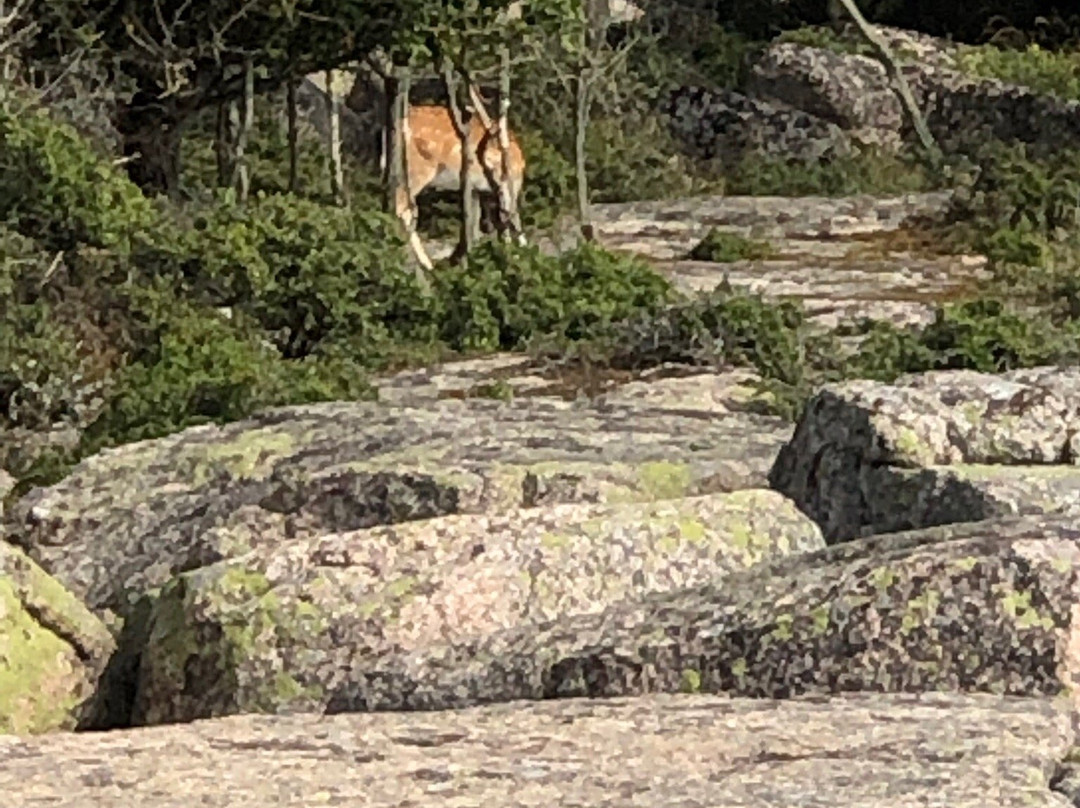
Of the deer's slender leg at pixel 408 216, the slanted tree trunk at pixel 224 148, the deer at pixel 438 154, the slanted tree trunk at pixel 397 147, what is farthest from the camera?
the deer at pixel 438 154

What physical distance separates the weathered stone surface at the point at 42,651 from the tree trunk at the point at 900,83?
24810 millimetres

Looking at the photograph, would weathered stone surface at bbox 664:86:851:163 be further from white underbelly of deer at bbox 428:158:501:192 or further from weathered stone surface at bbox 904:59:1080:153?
white underbelly of deer at bbox 428:158:501:192

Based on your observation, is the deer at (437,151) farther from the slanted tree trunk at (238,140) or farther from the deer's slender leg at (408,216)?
the slanted tree trunk at (238,140)

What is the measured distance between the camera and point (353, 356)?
1452 cm

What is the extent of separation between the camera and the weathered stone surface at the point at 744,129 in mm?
30328

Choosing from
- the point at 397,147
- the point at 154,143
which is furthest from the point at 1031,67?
the point at 154,143

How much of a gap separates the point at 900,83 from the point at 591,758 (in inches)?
1092

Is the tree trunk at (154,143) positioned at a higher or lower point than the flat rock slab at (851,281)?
higher

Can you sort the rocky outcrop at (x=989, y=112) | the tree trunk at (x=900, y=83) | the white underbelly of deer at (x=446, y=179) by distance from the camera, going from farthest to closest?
the tree trunk at (x=900, y=83)
the rocky outcrop at (x=989, y=112)
the white underbelly of deer at (x=446, y=179)

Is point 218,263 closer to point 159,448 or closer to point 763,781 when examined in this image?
point 159,448

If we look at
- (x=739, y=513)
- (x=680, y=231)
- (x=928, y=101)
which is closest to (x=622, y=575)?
(x=739, y=513)

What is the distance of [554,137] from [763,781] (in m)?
25.1

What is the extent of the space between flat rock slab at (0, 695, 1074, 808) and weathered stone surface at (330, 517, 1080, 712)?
0.46ft

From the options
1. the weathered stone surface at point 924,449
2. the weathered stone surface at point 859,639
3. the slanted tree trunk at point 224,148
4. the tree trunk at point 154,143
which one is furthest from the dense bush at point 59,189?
the weathered stone surface at point 859,639
